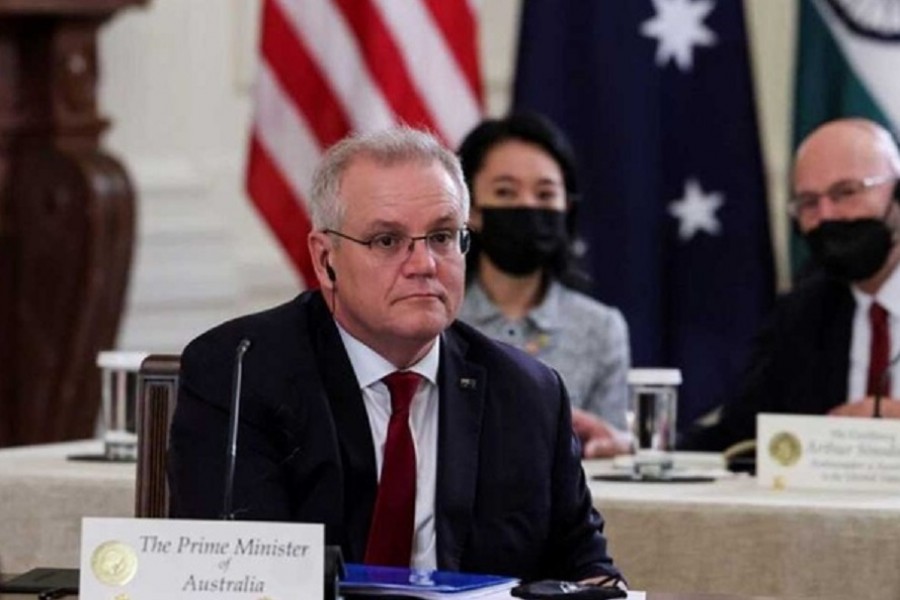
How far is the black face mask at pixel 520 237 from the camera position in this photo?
513 cm

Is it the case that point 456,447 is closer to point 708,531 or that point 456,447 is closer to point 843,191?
point 708,531

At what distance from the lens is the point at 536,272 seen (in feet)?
17.1

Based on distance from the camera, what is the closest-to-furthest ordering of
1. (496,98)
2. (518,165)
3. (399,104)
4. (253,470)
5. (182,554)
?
(182,554)
(253,470)
(518,165)
(399,104)
(496,98)

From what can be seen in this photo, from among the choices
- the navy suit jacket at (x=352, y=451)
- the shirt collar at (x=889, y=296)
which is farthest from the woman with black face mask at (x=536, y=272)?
the navy suit jacket at (x=352, y=451)

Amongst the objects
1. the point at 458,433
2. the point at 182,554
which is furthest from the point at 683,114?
the point at 182,554

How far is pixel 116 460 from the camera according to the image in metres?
4.48

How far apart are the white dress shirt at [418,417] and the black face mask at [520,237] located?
1.82m

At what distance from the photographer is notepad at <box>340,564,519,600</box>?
275 cm

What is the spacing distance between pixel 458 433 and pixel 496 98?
3951 mm

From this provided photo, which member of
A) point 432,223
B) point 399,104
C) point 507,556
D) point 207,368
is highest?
point 399,104

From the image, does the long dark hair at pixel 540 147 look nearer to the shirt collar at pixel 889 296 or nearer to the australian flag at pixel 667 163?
the shirt collar at pixel 889 296

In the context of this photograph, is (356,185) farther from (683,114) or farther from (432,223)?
(683,114)

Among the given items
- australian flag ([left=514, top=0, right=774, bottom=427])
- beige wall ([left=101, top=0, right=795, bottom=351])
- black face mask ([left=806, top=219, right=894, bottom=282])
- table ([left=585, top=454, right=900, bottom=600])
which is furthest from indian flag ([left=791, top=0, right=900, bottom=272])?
table ([left=585, top=454, right=900, bottom=600])

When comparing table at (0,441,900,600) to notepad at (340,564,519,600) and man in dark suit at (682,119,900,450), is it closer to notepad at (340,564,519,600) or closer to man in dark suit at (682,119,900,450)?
man in dark suit at (682,119,900,450)
